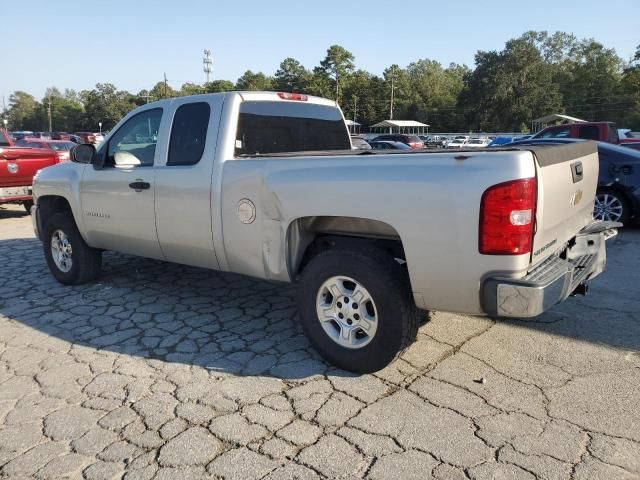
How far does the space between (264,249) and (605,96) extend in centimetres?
9063

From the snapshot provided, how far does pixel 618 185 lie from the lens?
812 centimetres

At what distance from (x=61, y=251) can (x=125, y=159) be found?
1.61 m

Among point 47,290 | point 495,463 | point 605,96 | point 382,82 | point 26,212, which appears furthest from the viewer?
point 382,82

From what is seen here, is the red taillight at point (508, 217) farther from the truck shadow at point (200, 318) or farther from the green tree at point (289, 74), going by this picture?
the green tree at point (289, 74)

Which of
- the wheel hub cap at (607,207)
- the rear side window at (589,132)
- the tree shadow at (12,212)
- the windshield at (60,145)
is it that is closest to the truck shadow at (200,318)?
the wheel hub cap at (607,207)

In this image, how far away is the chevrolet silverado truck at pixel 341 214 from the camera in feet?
9.19

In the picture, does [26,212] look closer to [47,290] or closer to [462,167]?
[47,290]

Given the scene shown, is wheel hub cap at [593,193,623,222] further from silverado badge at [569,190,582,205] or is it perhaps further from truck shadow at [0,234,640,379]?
silverado badge at [569,190,582,205]

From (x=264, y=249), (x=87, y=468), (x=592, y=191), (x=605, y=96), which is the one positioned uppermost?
(x=605, y=96)

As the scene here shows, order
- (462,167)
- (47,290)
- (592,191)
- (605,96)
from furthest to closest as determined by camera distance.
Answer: (605,96) < (47,290) < (592,191) < (462,167)

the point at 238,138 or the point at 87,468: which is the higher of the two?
the point at 238,138

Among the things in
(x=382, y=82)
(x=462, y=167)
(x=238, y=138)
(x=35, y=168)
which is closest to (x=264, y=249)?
(x=238, y=138)

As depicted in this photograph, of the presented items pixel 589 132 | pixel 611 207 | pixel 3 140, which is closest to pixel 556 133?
pixel 589 132

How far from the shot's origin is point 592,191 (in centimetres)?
406
